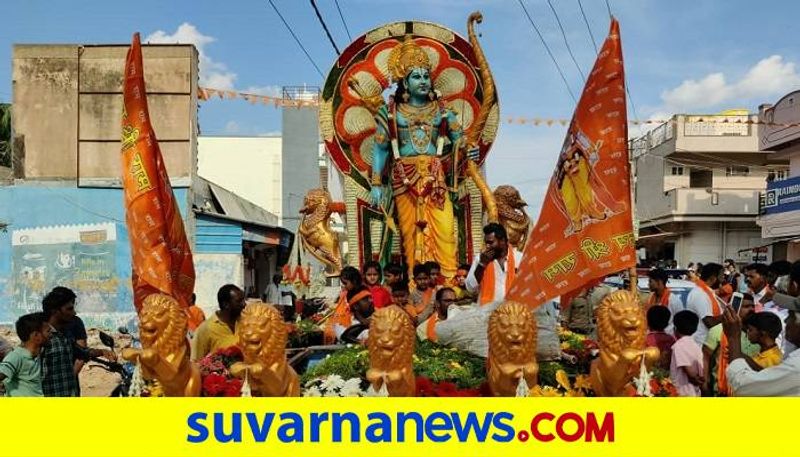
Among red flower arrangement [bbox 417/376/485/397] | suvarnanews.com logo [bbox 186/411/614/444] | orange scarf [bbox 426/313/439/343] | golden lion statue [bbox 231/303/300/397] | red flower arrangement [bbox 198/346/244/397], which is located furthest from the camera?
orange scarf [bbox 426/313/439/343]

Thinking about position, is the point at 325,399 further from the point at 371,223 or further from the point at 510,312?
the point at 371,223

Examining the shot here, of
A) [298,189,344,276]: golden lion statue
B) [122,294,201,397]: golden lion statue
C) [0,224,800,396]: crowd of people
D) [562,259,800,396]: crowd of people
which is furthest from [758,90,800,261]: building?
[122,294,201,397]: golden lion statue

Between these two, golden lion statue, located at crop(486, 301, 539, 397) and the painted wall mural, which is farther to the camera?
the painted wall mural

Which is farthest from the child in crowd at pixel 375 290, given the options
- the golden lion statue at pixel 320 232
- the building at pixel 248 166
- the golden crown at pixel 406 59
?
the building at pixel 248 166

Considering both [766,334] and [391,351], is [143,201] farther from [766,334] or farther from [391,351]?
[766,334]

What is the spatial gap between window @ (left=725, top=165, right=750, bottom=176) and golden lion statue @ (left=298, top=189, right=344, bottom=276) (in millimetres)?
19395

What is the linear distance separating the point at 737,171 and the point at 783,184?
20.7ft

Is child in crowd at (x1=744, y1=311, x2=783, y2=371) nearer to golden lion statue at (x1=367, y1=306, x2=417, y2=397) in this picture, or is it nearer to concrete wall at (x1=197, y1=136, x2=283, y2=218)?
golden lion statue at (x1=367, y1=306, x2=417, y2=397)

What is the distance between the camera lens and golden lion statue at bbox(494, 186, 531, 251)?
26.5 feet

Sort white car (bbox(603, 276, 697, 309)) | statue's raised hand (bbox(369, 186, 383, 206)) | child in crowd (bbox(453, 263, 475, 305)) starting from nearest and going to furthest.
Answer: child in crowd (bbox(453, 263, 475, 305)), white car (bbox(603, 276, 697, 309)), statue's raised hand (bbox(369, 186, 383, 206))

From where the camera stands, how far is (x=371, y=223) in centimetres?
837

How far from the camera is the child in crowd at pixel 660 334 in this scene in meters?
4.36

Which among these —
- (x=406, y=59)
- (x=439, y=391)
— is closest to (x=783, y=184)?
(x=406, y=59)

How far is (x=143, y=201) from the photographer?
13.1ft
